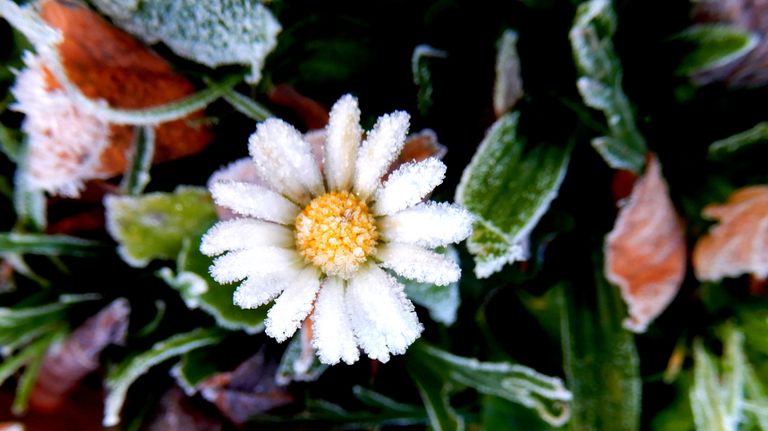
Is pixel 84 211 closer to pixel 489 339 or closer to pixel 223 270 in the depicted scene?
pixel 223 270

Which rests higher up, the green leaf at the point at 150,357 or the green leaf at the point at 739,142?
the green leaf at the point at 150,357

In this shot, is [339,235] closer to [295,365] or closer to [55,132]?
[295,365]

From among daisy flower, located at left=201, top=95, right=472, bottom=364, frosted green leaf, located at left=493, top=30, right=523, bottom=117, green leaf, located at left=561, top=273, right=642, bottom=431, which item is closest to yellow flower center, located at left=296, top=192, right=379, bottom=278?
daisy flower, located at left=201, top=95, right=472, bottom=364

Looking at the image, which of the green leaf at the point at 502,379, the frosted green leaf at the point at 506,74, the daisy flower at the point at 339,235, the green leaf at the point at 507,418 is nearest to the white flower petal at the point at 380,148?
the daisy flower at the point at 339,235

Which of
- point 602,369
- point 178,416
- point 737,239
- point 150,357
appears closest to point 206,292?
point 150,357

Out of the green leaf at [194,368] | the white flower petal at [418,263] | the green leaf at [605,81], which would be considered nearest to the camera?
the white flower petal at [418,263]

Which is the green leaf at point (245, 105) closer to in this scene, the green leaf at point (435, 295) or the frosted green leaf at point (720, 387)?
the green leaf at point (435, 295)
